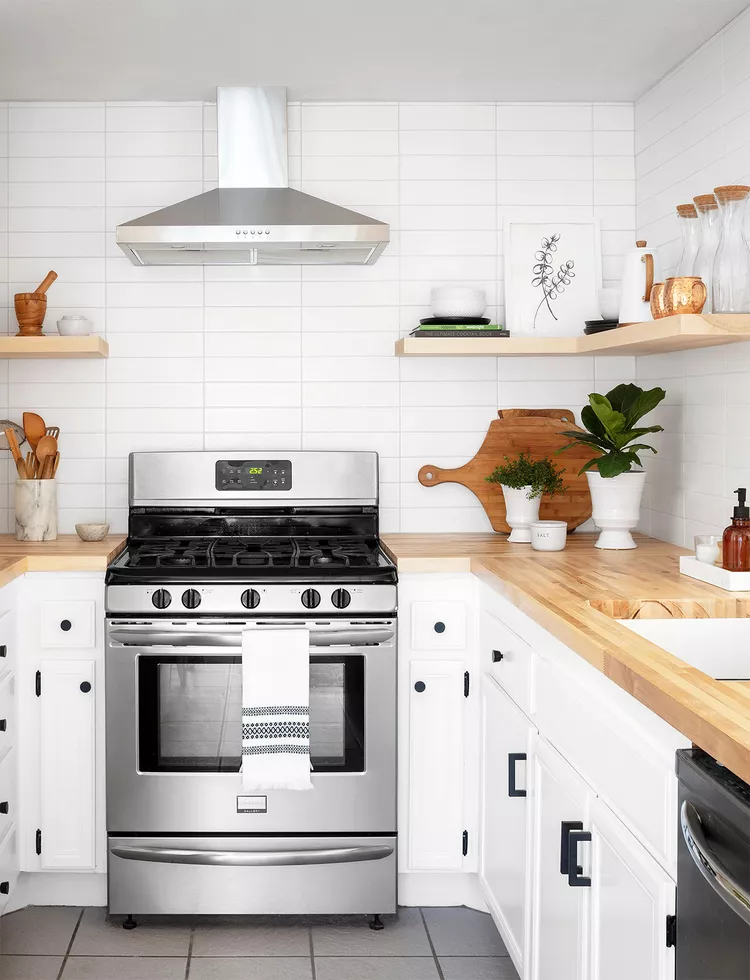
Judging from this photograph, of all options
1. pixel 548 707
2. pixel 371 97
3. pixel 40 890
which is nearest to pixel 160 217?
pixel 371 97

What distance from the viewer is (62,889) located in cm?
295

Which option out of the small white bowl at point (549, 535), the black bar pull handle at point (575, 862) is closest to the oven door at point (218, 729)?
the small white bowl at point (549, 535)

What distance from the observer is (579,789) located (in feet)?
6.12

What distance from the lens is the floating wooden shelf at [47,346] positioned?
10.1ft

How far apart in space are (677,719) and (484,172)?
2538mm

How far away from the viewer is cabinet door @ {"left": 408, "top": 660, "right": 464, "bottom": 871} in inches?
113

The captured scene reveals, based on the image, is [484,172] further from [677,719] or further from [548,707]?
[677,719]

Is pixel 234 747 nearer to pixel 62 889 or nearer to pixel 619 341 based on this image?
pixel 62 889

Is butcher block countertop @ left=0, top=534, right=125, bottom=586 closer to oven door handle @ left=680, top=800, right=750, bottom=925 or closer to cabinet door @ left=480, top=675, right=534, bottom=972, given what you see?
cabinet door @ left=480, top=675, right=534, bottom=972

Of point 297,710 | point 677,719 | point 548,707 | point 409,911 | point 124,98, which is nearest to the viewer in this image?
point 677,719

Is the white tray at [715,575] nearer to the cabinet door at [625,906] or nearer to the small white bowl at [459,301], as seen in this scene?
the cabinet door at [625,906]

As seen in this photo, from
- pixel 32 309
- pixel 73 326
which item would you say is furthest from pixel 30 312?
pixel 73 326

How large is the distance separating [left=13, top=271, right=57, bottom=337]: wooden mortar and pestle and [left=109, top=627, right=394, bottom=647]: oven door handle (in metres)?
1.09

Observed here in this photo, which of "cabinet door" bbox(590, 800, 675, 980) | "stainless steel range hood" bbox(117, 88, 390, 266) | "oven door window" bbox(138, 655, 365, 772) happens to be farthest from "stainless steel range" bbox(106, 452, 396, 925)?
"cabinet door" bbox(590, 800, 675, 980)
